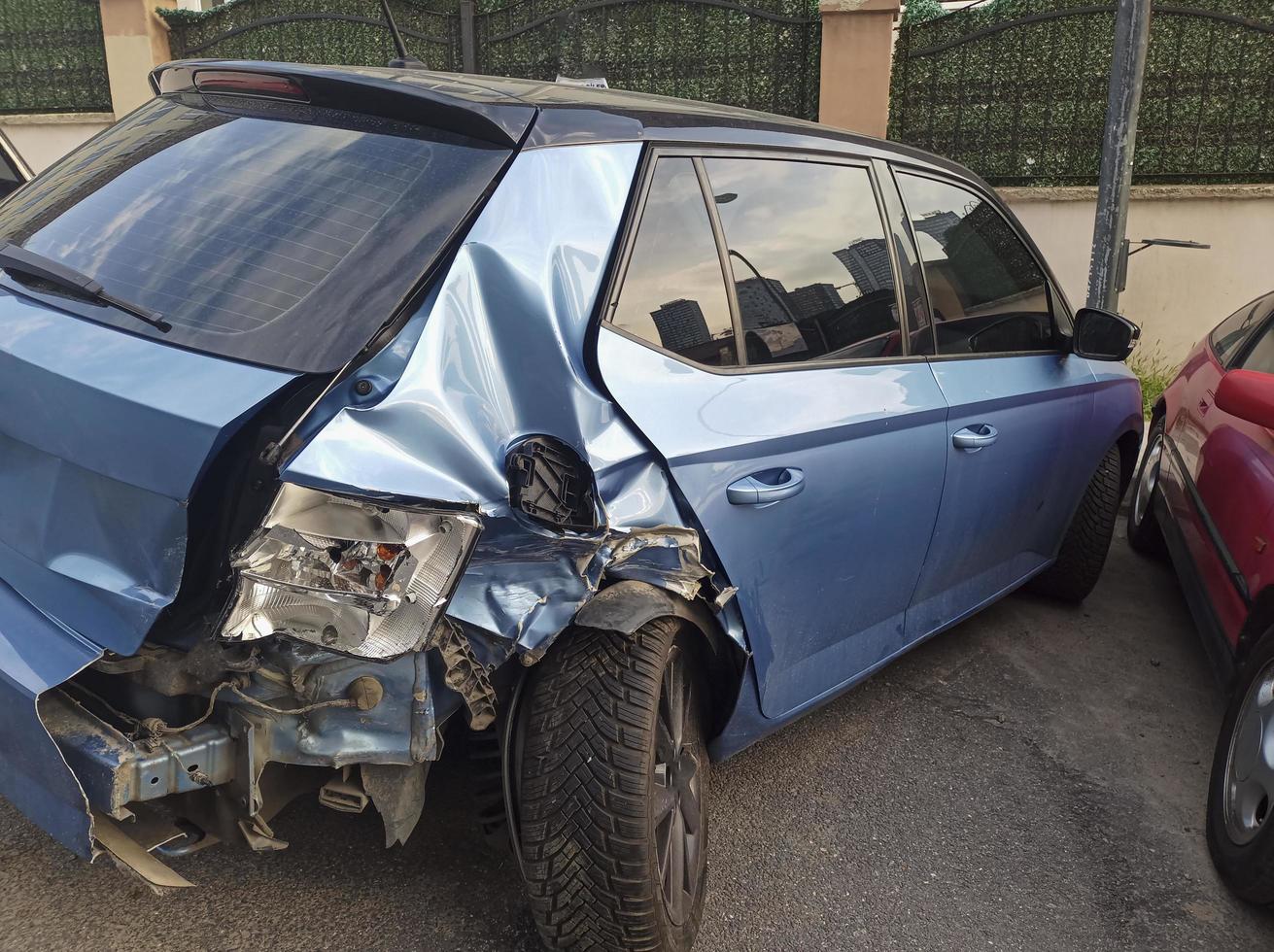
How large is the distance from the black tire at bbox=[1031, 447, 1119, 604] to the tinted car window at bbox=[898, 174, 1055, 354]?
78 centimetres

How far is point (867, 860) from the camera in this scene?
113 inches

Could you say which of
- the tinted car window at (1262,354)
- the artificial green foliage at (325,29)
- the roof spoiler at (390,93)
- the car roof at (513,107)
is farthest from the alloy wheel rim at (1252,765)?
the artificial green foliage at (325,29)

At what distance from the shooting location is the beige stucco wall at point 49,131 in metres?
10.6

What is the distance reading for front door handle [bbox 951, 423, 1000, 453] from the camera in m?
3.24

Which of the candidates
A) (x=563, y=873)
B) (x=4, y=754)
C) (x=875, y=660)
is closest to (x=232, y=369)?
(x=4, y=754)

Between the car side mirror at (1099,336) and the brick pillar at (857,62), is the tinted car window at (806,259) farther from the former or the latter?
the brick pillar at (857,62)

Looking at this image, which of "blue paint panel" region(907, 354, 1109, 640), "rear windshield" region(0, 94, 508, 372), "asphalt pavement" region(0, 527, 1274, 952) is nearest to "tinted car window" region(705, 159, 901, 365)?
"blue paint panel" region(907, 354, 1109, 640)

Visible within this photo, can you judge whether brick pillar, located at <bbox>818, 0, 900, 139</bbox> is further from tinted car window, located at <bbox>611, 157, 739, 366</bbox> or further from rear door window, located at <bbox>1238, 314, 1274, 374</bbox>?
tinted car window, located at <bbox>611, 157, 739, 366</bbox>

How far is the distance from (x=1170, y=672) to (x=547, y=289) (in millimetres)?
3268

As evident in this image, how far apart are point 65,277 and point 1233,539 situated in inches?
134

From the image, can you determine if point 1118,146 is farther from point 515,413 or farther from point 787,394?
point 515,413

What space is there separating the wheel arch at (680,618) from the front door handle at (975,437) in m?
1.10

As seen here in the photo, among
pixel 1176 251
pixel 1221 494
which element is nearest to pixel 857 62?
pixel 1176 251

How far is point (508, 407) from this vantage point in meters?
2.04
